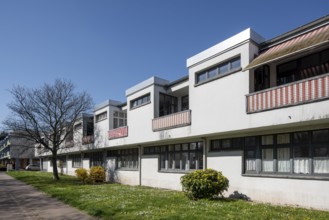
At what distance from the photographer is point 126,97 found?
24.6 meters

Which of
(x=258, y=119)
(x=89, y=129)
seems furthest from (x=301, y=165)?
(x=89, y=129)

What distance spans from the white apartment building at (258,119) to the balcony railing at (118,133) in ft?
10.7

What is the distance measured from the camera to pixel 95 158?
3269cm

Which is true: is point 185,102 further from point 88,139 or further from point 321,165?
point 88,139

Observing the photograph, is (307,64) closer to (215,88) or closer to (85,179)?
(215,88)

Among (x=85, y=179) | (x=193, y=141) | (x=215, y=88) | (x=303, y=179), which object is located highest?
(x=215, y=88)

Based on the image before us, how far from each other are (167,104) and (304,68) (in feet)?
34.2

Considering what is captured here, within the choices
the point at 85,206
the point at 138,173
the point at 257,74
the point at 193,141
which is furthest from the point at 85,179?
the point at 257,74

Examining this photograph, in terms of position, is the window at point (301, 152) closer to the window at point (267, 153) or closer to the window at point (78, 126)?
the window at point (267, 153)

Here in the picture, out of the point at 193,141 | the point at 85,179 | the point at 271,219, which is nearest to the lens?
the point at 271,219

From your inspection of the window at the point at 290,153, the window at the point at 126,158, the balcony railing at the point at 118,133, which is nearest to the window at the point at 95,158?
the window at the point at 126,158

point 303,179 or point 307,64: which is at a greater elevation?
point 307,64

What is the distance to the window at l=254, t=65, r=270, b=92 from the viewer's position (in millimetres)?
14117

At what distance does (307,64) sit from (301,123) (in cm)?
284
